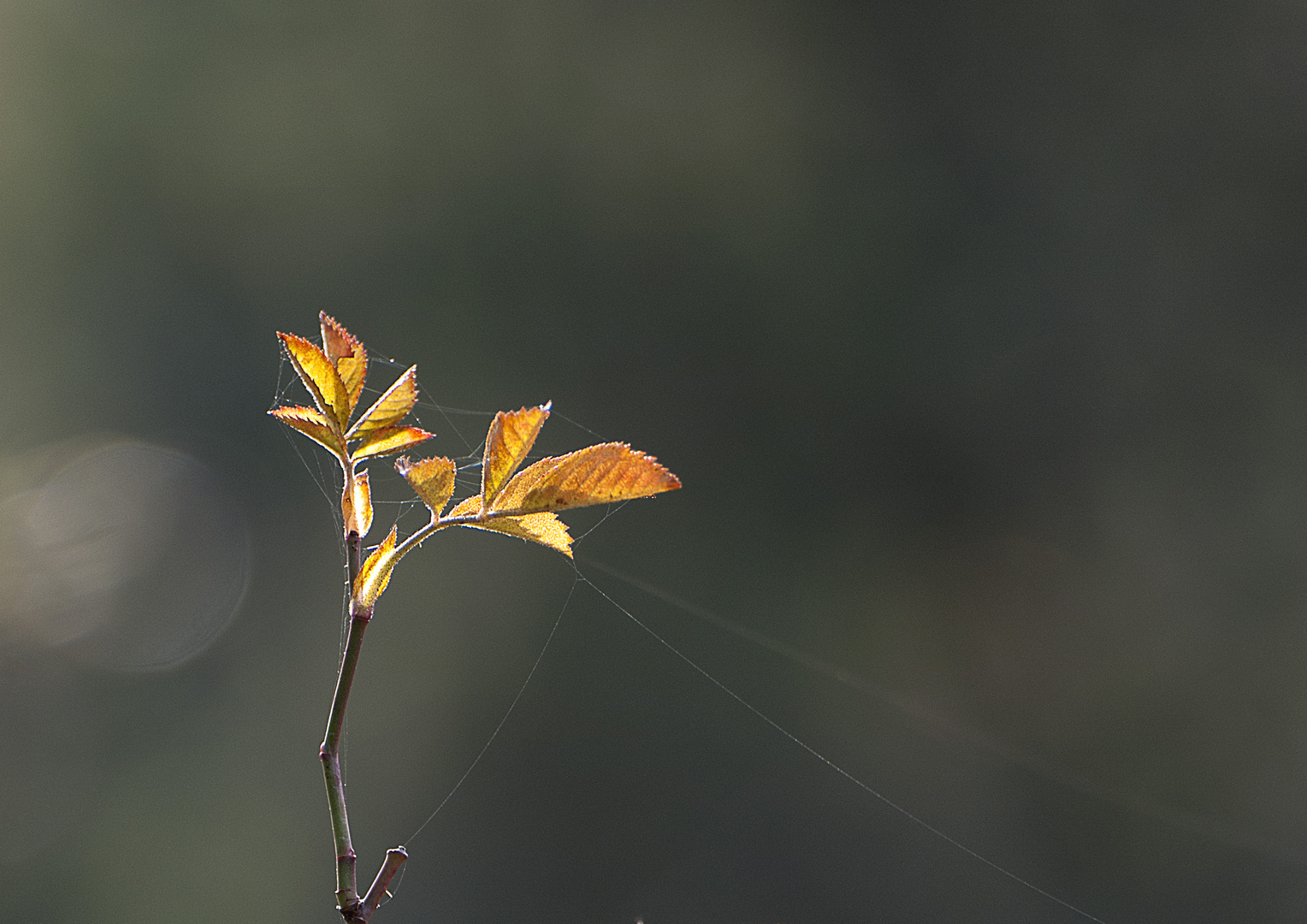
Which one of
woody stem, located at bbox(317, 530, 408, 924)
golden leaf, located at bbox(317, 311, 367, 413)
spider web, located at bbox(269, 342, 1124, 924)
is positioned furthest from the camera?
spider web, located at bbox(269, 342, 1124, 924)

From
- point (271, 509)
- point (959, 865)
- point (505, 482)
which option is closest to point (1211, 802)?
point (959, 865)

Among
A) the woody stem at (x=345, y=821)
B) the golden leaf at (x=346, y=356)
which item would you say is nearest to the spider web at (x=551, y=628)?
the golden leaf at (x=346, y=356)

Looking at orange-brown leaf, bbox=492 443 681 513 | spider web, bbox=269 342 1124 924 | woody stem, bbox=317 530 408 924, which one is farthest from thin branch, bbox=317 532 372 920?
spider web, bbox=269 342 1124 924

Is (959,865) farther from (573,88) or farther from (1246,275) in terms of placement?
(573,88)

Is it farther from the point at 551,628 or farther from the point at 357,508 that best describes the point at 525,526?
the point at 551,628

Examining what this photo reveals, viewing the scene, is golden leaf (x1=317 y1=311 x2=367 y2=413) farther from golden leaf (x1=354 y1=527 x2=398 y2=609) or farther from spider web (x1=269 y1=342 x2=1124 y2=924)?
spider web (x1=269 y1=342 x2=1124 y2=924)

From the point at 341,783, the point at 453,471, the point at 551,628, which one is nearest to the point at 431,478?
the point at 453,471

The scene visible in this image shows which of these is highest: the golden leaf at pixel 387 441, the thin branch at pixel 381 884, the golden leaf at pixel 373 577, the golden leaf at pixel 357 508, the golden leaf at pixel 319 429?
the golden leaf at pixel 387 441

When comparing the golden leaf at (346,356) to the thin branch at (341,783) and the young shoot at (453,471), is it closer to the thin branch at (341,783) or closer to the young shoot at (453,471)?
the young shoot at (453,471)
